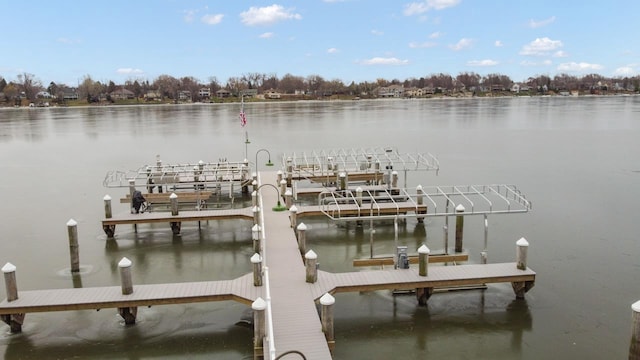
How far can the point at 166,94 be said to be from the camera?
534 feet

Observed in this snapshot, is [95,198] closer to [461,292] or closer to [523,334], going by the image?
[461,292]

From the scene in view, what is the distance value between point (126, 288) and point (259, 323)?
347 cm

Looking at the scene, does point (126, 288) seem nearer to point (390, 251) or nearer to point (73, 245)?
point (73, 245)

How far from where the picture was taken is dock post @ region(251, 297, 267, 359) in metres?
9.40

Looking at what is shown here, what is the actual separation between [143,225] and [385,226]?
348 inches

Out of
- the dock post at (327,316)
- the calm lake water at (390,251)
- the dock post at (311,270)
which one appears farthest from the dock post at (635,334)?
the dock post at (311,270)

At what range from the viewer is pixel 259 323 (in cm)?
962

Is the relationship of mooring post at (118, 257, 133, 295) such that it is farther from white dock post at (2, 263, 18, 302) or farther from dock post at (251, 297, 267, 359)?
dock post at (251, 297, 267, 359)

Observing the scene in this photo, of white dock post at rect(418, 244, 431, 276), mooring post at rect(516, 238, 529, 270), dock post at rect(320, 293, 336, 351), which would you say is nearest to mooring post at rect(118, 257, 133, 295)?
dock post at rect(320, 293, 336, 351)

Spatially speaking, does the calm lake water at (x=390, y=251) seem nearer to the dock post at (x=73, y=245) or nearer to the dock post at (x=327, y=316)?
the dock post at (x=73, y=245)

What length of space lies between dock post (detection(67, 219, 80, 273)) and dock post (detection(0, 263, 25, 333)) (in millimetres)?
3406

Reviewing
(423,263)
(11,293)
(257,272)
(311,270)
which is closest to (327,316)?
(311,270)

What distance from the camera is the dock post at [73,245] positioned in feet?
48.0

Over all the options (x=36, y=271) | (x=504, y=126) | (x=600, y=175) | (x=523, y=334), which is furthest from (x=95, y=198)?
(x=504, y=126)
